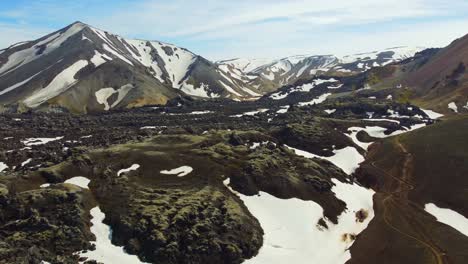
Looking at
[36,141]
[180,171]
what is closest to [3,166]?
[36,141]

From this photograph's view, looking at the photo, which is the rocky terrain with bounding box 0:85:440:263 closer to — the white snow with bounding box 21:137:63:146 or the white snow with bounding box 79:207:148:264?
the white snow with bounding box 79:207:148:264

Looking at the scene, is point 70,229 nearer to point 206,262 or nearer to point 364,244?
point 206,262

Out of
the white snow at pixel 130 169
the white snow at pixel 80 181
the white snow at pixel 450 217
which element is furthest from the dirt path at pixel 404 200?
the white snow at pixel 80 181

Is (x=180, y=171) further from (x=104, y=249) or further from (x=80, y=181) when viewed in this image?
(x=104, y=249)

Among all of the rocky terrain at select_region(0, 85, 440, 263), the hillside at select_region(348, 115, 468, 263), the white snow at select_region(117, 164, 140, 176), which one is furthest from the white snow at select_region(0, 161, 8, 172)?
the hillside at select_region(348, 115, 468, 263)

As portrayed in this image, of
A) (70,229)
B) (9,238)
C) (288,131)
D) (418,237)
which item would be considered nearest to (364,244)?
(418,237)

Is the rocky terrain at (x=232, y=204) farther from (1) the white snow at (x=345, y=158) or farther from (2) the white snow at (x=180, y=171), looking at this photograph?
(1) the white snow at (x=345, y=158)
